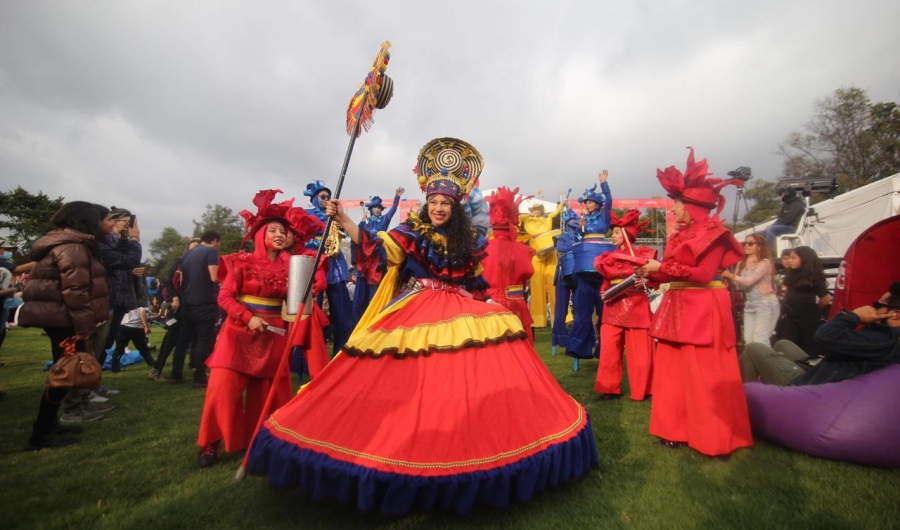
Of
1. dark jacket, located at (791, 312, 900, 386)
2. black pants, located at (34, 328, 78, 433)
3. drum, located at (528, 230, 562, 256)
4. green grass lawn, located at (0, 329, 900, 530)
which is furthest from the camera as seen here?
drum, located at (528, 230, 562, 256)

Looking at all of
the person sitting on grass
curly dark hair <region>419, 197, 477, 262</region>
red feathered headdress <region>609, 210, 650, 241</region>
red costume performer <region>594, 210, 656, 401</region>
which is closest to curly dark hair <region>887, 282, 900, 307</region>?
Answer: the person sitting on grass

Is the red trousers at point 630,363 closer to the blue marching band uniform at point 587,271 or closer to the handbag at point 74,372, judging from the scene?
the blue marching band uniform at point 587,271

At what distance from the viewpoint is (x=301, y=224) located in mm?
4305

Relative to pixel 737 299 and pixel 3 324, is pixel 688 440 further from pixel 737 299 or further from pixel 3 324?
pixel 3 324

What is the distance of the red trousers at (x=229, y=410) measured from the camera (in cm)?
357

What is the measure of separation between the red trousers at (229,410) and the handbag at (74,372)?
96 centimetres

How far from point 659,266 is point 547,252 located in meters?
5.65

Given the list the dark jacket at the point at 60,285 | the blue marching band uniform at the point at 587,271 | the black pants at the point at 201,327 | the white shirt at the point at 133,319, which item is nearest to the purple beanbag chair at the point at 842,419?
the blue marching band uniform at the point at 587,271

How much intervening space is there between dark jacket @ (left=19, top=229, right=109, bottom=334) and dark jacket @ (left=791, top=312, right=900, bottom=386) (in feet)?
20.2

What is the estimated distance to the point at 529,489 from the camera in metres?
2.54

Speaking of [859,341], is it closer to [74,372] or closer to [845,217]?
[74,372]

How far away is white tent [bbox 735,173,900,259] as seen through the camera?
9.61 m

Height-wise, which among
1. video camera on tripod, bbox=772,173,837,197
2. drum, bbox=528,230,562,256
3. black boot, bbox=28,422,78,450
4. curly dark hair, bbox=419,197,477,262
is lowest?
black boot, bbox=28,422,78,450

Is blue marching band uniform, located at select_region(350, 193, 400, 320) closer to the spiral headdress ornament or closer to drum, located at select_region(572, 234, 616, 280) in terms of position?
the spiral headdress ornament
